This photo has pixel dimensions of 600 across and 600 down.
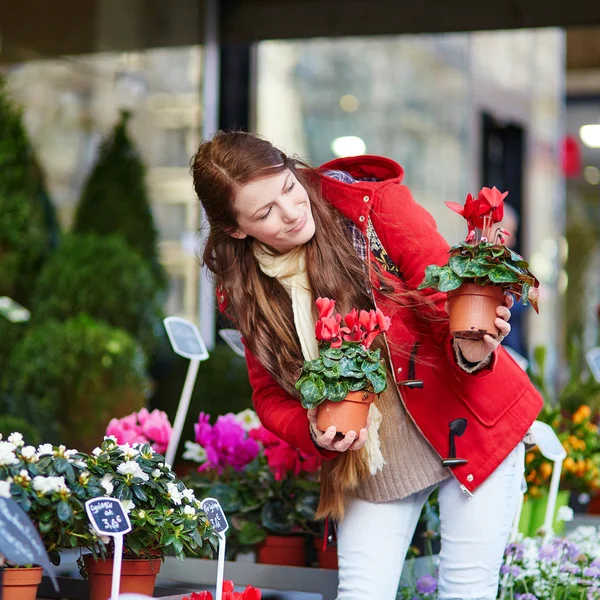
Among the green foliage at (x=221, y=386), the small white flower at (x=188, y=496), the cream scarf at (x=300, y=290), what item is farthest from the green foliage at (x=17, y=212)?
the small white flower at (x=188, y=496)

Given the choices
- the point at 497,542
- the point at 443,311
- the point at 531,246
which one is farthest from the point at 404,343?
the point at 531,246

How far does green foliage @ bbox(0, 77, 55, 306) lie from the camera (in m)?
5.34

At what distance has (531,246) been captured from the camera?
10.2 m

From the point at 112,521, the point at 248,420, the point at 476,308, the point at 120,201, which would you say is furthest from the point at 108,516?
the point at 120,201

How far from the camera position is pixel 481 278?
1959mm

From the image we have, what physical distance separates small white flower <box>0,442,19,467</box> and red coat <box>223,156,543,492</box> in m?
0.59

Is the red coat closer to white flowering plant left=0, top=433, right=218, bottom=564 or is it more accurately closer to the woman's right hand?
the woman's right hand

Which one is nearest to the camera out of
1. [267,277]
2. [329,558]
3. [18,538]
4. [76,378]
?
[18,538]

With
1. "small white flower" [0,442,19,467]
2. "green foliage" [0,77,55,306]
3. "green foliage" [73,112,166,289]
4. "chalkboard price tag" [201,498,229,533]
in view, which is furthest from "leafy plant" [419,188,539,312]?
"green foliage" [73,112,166,289]

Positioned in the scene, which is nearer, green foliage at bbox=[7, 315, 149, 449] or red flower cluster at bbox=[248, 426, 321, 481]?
red flower cluster at bbox=[248, 426, 321, 481]

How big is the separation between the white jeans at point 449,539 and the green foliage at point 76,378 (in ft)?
9.76

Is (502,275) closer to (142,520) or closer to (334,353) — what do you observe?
(334,353)

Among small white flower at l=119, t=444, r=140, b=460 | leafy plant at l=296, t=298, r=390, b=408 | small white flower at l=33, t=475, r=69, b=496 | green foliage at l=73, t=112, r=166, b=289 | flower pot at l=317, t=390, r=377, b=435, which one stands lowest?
small white flower at l=33, t=475, r=69, b=496

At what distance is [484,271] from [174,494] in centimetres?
75
